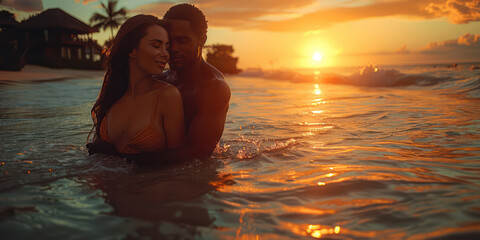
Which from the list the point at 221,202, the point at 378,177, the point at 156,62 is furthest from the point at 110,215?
the point at 378,177

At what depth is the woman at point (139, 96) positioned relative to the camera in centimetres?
317

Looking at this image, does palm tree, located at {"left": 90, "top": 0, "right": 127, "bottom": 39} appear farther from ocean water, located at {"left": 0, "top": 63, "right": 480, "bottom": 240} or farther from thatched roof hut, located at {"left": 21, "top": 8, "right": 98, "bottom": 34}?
ocean water, located at {"left": 0, "top": 63, "right": 480, "bottom": 240}

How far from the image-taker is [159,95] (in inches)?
127

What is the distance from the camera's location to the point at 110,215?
223 centimetres

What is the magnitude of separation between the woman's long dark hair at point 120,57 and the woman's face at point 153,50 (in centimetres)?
6

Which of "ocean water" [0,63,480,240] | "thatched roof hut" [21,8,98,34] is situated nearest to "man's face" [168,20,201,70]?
"ocean water" [0,63,480,240]

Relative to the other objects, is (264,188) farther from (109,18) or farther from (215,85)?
(109,18)

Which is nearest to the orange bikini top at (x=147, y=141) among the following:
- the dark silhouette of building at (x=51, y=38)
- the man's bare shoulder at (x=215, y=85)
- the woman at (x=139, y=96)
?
the woman at (x=139, y=96)

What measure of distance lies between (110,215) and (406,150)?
3504 millimetres

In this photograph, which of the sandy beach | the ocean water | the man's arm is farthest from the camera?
the sandy beach

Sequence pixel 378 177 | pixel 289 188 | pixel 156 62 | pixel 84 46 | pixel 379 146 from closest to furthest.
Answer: pixel 289 188
pixel 378 177
pixel 156 62
pixel 379 146
pixel 84 46

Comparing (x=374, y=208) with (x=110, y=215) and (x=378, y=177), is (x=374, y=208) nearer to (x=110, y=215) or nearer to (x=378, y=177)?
(x=378, y=177)

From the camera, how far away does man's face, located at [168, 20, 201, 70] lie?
3.33 metres

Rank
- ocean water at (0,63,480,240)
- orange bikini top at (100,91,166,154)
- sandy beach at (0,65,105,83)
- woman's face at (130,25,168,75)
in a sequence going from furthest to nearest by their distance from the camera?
sandy beach at (0,65,105,83), orange bikini top at (100,91,166,154), woman's face at (130,25,168,75), ocean water at (0,63,480,240)
